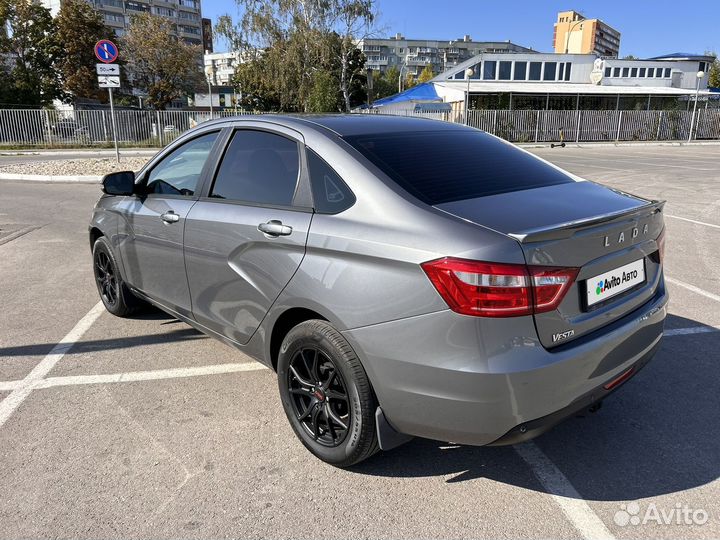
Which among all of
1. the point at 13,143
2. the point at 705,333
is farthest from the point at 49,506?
the point at 13,143

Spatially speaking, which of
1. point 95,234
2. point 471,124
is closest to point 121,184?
point 95,234

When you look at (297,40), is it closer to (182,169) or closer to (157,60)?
(157,60)

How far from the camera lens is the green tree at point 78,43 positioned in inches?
1517

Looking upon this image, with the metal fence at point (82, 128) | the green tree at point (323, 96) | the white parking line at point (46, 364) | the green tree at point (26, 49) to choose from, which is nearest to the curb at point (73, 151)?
the metal fence at point (82, 128)

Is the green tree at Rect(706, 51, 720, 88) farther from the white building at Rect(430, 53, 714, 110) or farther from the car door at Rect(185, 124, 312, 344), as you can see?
the car door at Rect(185, 124, 312, 344)

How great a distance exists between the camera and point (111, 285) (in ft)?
15.5

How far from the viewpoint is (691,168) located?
58.8ft

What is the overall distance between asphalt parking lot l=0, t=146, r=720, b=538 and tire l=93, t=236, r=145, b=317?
0.33 m

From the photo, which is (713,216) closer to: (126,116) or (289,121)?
(289,121)

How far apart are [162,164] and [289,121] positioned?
4.52ft

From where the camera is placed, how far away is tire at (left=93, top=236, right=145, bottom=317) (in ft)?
14.9

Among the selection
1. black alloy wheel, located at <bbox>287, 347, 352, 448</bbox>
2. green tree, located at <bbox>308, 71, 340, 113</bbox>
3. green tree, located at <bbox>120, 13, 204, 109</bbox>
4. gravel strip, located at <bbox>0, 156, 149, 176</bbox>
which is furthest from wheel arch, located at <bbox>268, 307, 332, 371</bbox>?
green tree, located at <bbox>120, 13, 204, 109</bbox>

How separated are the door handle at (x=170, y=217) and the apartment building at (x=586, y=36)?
145m

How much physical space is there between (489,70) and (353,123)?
48206 mm
